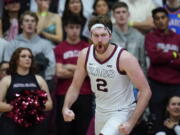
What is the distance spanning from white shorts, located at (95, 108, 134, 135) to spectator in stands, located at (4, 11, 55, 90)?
214 centimetres

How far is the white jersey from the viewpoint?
5176 mm

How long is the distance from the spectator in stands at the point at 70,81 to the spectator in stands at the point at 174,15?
1464 millimetres

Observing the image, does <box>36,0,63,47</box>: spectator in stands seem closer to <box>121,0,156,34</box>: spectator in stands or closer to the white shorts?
<box>121,0,156,34</box>: spectator in stands

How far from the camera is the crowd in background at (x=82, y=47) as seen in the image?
23.6 ft

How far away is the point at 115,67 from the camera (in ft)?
16.9

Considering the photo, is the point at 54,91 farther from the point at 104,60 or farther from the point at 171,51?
the point at 104,60

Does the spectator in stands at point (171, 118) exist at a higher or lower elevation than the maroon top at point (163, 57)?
lower

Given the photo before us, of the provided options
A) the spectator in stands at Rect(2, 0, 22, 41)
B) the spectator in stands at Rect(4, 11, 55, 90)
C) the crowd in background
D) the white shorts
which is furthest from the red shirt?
the white shorts

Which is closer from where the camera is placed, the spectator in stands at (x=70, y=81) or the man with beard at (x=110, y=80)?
→ the man with beard at (x=110, y=80)

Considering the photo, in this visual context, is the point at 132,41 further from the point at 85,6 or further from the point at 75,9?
the point at 85,6

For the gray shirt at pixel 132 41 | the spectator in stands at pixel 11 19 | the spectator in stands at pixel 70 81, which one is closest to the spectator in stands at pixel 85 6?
the spectator in stands at pixel 11 19

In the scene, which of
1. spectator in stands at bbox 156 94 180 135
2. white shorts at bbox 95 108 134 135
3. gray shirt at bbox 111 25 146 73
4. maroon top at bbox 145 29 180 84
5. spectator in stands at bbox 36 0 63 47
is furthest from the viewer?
spectator in stands at bbox 36 0 63 47

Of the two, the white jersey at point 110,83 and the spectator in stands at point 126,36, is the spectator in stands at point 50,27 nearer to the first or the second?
the spectator in stands at point 126,36

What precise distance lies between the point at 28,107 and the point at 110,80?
1.60 metres
